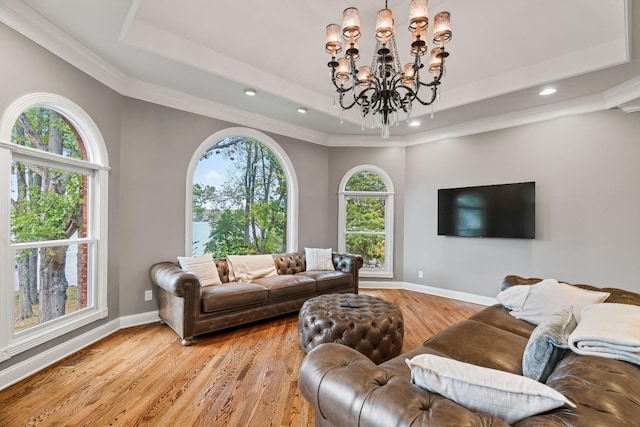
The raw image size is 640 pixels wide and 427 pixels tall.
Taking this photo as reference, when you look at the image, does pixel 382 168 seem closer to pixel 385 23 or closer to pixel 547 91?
pixel 547 91

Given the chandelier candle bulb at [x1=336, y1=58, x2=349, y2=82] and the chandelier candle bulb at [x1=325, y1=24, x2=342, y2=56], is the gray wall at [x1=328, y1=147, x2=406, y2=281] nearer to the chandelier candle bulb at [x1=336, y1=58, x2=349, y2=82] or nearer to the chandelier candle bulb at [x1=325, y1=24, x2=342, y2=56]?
the chandelier candle bulb at [x1=336, y1=58, x2=349, y2=82]

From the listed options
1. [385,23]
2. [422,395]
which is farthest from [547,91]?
[422,395]

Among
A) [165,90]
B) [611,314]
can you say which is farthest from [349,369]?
[165,90]

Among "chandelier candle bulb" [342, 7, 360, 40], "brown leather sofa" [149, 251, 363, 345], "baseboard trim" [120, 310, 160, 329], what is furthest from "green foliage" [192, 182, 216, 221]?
"chandelier candle bulb" [342, 7, 360, 40]

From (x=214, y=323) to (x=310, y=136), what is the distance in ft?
11.7

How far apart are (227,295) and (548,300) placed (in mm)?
3127

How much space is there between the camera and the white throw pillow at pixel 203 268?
3.57 m

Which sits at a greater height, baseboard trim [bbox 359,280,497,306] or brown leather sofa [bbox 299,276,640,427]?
brown leather sofa [bbox 299,276,640,427]

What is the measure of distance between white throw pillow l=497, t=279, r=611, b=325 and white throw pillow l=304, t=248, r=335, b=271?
8.79 ft

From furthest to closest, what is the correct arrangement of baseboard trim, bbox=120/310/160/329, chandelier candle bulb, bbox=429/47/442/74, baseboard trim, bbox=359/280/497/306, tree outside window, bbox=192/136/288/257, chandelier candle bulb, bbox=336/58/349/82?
baseboard trim, bbox=359/280/497/306 < tree outside window, bbox=192/136/288/257 < baseboard trim, bbox=120/310/160/329 < chandelier candle bulb, bbox=336/58/349/82 < chandelier candle bulb, bbox=429/47/442/74

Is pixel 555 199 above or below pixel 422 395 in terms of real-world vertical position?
above

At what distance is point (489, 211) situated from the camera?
4.49 m

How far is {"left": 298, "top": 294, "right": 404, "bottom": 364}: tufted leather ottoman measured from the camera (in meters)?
2.45

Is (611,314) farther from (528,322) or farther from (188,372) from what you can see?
(188,372)
